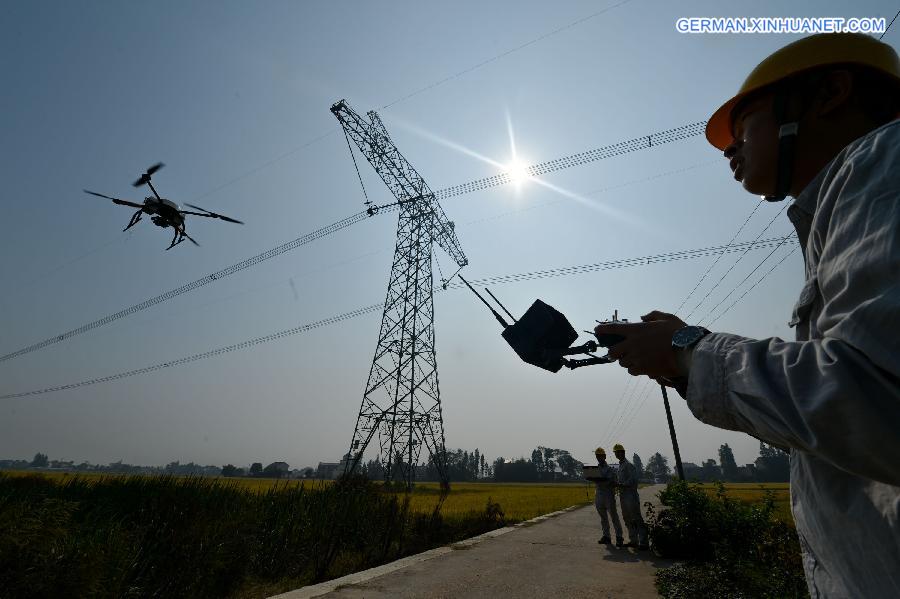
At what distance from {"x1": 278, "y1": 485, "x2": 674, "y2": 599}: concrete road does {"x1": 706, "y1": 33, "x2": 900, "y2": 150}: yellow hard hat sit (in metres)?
5.86

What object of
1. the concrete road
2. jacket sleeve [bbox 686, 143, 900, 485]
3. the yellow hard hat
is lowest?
the concrete road

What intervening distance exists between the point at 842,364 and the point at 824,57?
1.33m

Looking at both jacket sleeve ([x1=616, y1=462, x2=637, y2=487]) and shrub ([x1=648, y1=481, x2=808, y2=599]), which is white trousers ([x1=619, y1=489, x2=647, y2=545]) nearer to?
jacket sleeve ([x1=616, y1=462, x2=637, y2=487])

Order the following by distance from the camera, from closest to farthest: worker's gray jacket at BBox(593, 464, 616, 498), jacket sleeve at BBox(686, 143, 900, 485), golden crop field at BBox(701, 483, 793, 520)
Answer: jacket sleeve at BBox(686, 143, 900, 485)
golden crop field at BBox(701, 483, 793, 520)
worker's gray jacket at BBox(593, 464, 616, 498)

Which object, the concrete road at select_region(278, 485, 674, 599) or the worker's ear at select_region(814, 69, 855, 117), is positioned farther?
the concrete road at select_region(278, 485, 674, 599)

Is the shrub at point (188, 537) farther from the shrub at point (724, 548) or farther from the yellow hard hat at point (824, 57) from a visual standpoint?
the yellow hard hat at point (824, 57)

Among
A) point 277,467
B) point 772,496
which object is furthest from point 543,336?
point 277,467

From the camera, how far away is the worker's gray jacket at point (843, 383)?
2.34 ft

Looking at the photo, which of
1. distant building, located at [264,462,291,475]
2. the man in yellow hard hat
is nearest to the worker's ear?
the man in yellow hard hat

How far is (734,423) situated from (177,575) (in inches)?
297

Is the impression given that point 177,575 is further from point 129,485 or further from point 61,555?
point 129,485

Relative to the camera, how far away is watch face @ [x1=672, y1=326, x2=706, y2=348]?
42.8 inches

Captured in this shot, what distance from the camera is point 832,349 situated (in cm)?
77

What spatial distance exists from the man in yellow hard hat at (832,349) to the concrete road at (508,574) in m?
5.32
